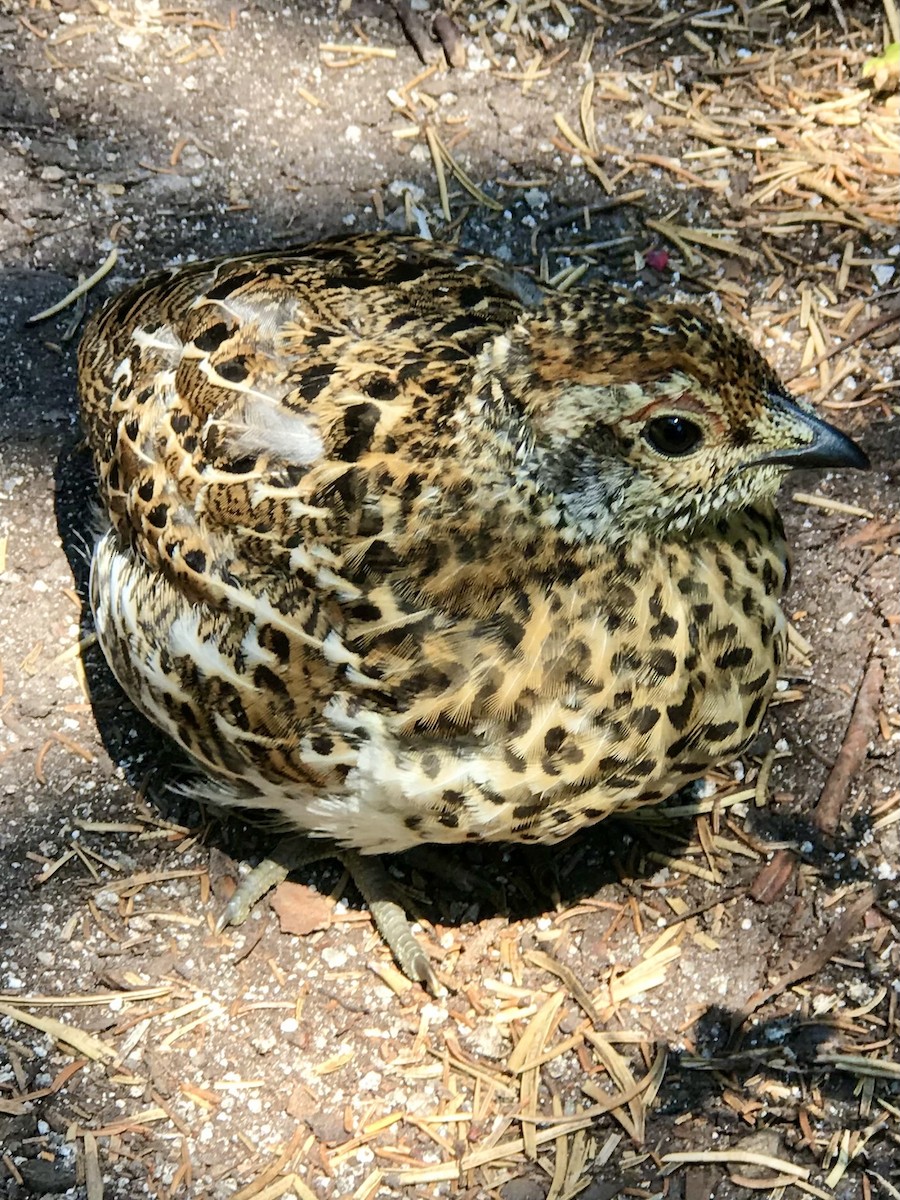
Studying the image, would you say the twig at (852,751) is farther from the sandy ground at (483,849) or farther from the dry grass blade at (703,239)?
the dry grass blade at (703,239)

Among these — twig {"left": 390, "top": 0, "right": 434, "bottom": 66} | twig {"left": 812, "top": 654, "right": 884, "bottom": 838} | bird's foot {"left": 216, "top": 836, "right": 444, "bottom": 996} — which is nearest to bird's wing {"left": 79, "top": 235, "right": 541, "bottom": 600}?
bird's foot {"left": 216, "top": 836, "right": 444, "bottom": 996}

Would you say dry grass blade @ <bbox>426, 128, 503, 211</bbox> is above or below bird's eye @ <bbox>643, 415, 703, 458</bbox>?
below

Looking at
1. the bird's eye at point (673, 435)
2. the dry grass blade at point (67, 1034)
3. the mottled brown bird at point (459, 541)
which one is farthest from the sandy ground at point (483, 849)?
the bird's eye at point (673, 435)

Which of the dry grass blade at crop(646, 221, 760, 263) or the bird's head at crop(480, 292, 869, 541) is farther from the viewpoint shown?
the dry grass blade at crop(646, 221, 760, 263)

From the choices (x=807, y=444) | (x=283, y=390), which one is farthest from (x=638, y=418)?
(x=283, y=390)

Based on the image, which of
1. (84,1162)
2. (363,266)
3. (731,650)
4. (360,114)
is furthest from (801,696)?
(360,114)

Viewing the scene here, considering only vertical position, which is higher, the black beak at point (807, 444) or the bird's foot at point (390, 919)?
the black beak at point (807, 444)

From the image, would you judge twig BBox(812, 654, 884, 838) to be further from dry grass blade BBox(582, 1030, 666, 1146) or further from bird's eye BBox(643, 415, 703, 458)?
bird's eye BBox(643, 415, 703, 458)
